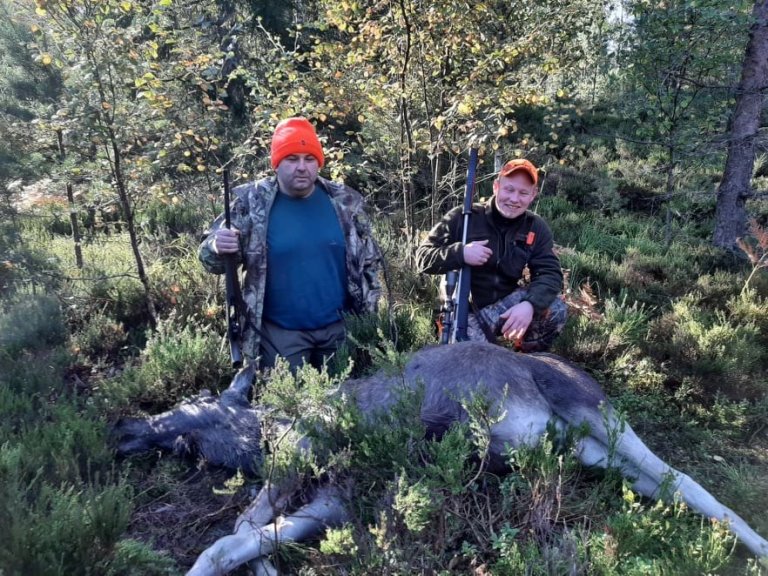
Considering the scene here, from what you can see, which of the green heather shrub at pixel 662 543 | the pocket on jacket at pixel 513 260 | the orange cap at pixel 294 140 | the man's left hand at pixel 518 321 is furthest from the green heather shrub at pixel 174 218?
the green heather shrub at pixel 662 543

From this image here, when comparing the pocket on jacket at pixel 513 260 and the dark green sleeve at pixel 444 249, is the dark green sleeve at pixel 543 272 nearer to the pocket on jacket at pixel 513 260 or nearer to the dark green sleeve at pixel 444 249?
the pocket on jacket at pixel 513 260

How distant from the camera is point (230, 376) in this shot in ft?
13.5

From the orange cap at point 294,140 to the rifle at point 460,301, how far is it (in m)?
1.13

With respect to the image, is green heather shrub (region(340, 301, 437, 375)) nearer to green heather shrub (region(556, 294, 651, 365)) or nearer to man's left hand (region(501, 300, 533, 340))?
man's left hand (region(501, 300, 533, 340))

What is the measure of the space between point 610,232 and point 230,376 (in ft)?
23.2

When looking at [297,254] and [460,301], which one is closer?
[460,301]

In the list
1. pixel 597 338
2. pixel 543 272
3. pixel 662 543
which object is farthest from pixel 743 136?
pixel 662 543

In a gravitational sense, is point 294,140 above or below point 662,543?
above

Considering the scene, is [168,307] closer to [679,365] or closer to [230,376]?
[230,376]

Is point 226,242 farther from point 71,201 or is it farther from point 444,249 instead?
point 71,201

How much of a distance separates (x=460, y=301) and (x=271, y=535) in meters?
2.05

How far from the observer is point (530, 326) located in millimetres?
4145

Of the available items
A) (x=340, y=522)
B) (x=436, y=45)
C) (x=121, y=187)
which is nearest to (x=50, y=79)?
(x=121, y=187)

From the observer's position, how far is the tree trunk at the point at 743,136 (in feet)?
21.2
